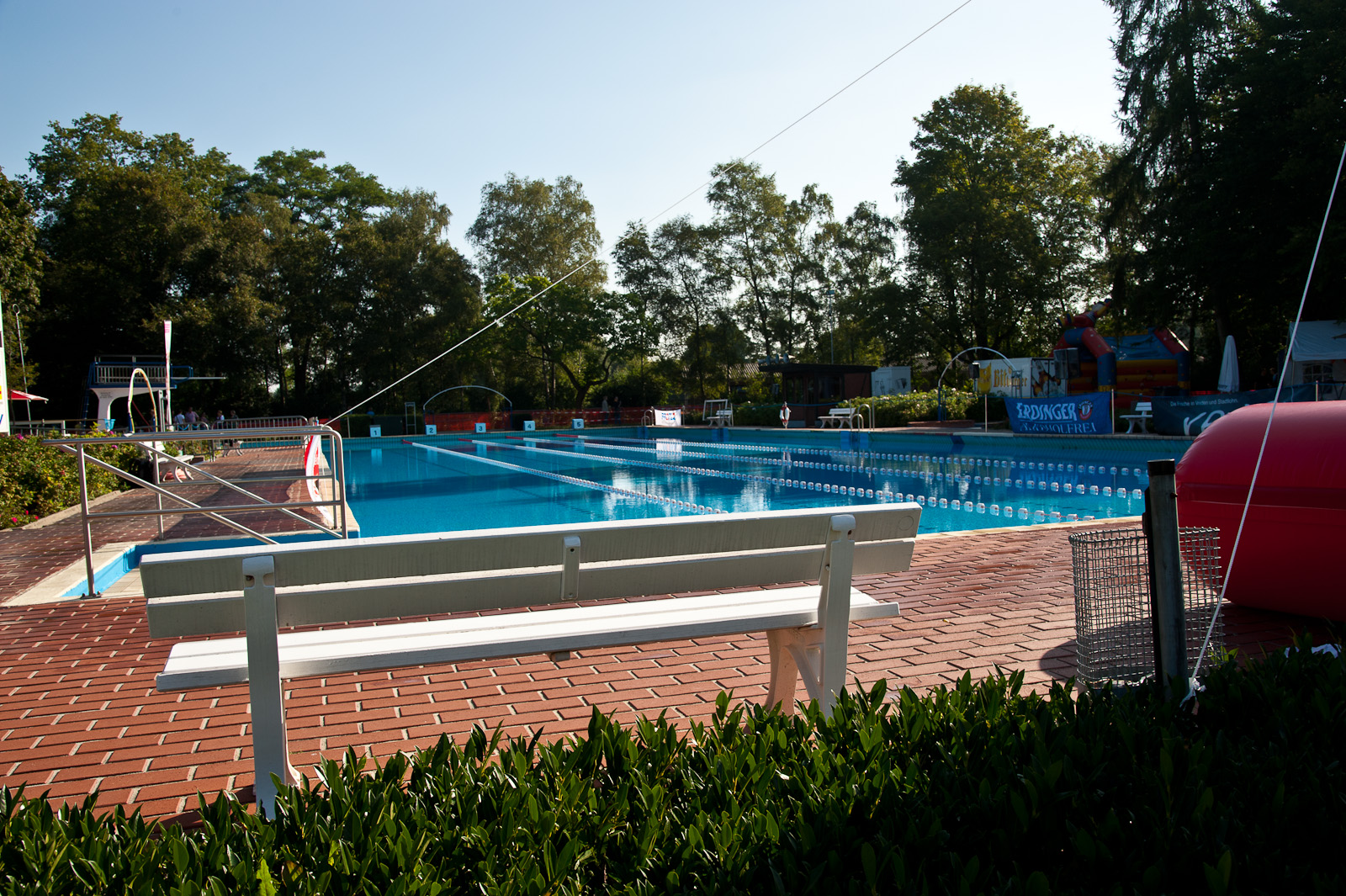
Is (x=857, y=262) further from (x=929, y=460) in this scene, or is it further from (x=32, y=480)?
(x=32, y=480)

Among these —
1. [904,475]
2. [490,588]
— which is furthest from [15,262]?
[490,588]

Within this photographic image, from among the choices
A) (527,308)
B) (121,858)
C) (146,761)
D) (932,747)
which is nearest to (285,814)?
(121,858)

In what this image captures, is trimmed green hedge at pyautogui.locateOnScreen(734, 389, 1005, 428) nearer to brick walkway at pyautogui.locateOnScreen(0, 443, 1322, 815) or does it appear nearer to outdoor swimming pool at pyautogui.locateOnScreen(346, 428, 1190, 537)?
outdoor swimming pool at pyautogui.locateOnScreen(346, 428, 1190, 537)

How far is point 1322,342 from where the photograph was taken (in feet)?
74.6

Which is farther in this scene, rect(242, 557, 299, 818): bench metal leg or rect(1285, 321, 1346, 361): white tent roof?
rect(1285, 321, 1346, 361): white tent roof

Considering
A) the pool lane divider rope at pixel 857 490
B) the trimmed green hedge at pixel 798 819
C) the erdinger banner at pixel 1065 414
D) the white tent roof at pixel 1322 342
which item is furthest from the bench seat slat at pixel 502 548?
the white tent roof at pixel 1322 342

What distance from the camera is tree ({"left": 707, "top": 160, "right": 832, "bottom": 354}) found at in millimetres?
44688

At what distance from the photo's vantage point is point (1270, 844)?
150 centimetres

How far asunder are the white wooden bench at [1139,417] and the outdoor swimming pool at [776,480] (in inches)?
54.5

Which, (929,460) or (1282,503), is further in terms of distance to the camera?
(929,460)

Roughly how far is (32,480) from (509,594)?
10.6 metres

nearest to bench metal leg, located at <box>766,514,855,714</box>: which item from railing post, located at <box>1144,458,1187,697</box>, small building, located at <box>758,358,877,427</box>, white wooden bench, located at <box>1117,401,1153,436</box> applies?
railing post, located at <box>1144,458,1187,697</box>

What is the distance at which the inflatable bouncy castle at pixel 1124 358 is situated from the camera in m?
28.3

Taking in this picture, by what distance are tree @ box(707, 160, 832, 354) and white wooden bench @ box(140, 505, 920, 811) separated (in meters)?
43.3
